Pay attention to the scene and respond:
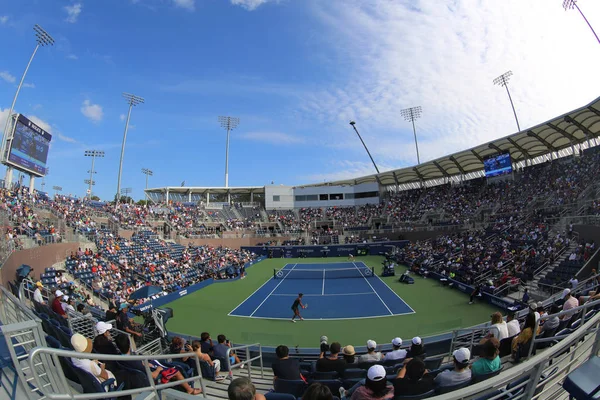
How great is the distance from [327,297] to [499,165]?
29468 millimetres

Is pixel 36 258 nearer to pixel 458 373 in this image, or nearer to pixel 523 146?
pixel 458 373

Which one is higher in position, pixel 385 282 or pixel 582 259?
pixel 582 259

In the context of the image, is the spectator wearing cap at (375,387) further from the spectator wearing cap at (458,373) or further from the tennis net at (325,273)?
the tennis net at (325,273)

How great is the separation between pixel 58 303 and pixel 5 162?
24.2m

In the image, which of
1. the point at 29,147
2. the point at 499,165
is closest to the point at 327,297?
the point at 29,147

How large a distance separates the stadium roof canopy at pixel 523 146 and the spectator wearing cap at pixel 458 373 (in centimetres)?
3176

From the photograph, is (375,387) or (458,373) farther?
(458,373)

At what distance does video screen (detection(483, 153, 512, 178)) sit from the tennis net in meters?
21.0

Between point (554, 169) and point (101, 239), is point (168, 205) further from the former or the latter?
point (554, 169)

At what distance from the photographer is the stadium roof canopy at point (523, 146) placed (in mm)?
30328

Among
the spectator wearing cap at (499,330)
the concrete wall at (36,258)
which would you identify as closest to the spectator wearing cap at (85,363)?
the spectator wearing cap at (499,330)

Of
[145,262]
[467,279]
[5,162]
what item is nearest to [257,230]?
[145,262]

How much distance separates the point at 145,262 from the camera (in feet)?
83.0

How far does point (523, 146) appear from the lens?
38.8 metres
